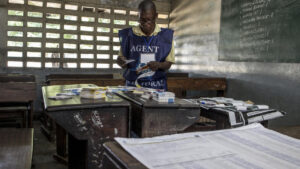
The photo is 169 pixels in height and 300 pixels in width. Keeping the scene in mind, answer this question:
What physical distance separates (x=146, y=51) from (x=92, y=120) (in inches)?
47.7

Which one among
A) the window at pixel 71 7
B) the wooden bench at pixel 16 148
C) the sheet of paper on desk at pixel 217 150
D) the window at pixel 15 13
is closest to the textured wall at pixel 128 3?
the window at pixel 71 7

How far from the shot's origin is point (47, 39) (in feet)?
19.8

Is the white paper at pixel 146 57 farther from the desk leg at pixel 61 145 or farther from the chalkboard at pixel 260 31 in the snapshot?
the chalkboard at pixel 260 31

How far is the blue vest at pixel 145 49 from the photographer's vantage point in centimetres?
286

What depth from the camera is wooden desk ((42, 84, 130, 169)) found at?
1.73m

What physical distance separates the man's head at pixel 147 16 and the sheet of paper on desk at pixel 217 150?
2017mm

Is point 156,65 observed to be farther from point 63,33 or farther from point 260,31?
point 63,33

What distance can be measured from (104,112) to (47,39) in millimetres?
4707

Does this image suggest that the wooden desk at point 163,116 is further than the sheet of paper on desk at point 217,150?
Yes

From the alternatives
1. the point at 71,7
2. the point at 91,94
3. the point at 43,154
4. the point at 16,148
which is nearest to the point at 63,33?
the point at 71,7

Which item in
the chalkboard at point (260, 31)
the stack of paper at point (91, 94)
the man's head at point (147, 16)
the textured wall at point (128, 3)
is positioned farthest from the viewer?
the textured wall at point (128, 3)

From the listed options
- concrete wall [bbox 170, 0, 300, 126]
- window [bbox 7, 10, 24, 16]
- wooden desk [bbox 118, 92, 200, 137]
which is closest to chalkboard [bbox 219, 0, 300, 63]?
concrete wall [bbox 170, 0, 300, 126]

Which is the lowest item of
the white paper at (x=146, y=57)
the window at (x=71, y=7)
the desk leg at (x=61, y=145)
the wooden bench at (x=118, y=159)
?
the desk leg at (x=61, y=145)

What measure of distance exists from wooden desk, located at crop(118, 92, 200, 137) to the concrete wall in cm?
217
